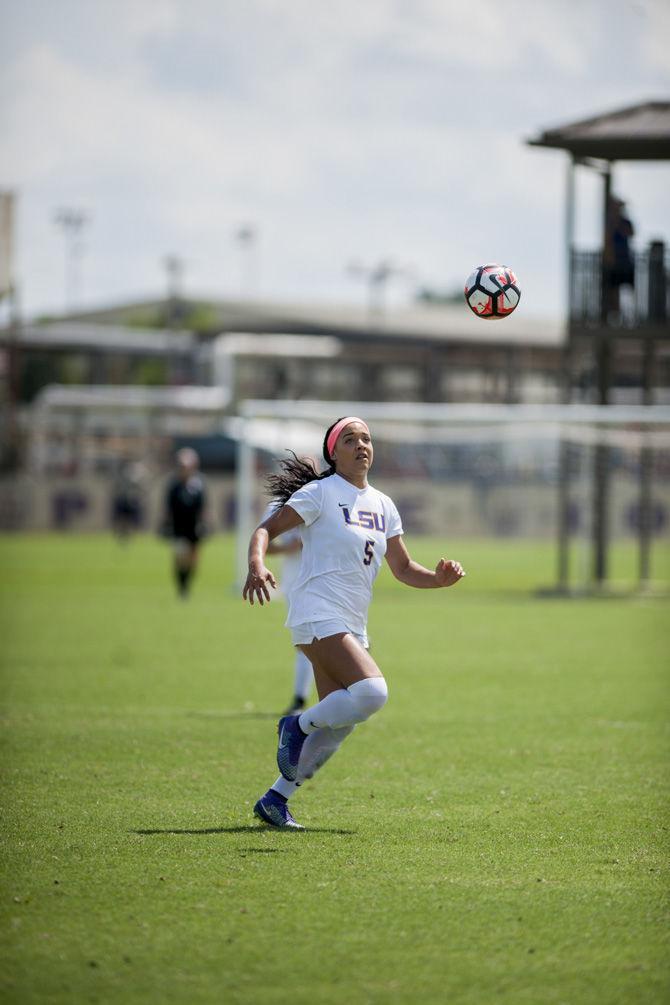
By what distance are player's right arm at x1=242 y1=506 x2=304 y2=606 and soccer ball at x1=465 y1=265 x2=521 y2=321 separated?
7.02 ft

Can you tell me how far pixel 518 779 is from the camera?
365 inches

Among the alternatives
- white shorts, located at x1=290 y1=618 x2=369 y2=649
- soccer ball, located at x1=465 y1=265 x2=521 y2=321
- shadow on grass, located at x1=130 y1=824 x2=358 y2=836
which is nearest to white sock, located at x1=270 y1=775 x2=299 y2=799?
shadow on grass, located at x1=130 y1=824 x2=358 y2=836

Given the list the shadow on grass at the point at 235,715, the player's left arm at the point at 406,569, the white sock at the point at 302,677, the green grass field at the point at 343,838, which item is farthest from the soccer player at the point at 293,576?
the player's left arm at the point at 406,569

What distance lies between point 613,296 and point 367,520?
20.6m

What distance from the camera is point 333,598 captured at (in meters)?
7.63

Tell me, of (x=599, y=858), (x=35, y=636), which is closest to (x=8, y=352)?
(x=35, y=636)

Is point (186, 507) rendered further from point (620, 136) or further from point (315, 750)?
point (315, 750)

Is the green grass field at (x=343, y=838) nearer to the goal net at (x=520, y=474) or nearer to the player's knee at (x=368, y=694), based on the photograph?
the player's knee at (x=368, y=694)

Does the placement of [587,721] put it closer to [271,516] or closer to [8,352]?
[271,516]

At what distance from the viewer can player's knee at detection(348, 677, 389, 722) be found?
741 centimetres

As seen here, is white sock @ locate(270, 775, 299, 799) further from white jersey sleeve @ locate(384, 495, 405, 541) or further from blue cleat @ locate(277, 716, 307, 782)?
white jersey sleeve @ locate(384, 495, 405, 541)

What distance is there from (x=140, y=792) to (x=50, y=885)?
229 centimetres

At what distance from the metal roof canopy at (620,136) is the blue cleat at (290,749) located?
2076cm

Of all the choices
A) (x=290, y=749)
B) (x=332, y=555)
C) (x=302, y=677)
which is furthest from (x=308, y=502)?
(x=302, y=677)
